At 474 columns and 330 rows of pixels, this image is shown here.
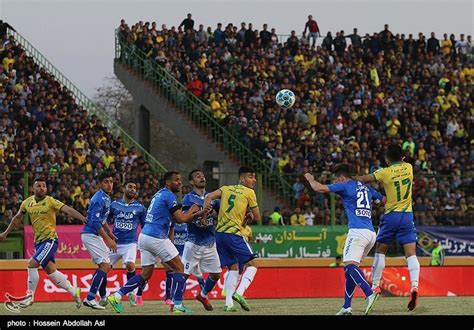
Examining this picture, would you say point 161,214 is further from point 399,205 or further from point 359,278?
point 399,205

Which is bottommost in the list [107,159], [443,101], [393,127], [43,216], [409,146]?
[43,216]

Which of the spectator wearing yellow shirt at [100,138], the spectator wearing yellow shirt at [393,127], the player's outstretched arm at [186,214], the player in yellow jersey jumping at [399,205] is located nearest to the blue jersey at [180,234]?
the player's outstretched arm at [186,214]

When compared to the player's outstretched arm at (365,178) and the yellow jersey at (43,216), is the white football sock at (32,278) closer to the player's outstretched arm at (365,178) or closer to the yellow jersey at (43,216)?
the yellow jersey at (43,216)

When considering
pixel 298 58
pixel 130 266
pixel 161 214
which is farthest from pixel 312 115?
pixel 161 214

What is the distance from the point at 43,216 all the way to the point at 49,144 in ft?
49.5

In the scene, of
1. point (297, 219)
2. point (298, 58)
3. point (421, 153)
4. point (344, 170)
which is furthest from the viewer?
point (298, 58)

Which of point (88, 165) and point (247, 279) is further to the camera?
point (88, 165)

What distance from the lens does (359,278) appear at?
53.0 ft

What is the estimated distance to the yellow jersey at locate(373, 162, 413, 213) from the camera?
1702cm

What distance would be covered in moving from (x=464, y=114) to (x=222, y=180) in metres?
12.0

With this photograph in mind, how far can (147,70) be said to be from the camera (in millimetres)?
42281

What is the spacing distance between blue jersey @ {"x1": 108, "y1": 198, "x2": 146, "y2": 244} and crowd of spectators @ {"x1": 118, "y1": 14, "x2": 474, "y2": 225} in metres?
11.8

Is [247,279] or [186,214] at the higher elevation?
[186,214]

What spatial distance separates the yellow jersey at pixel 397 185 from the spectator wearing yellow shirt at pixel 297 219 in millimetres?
14863
